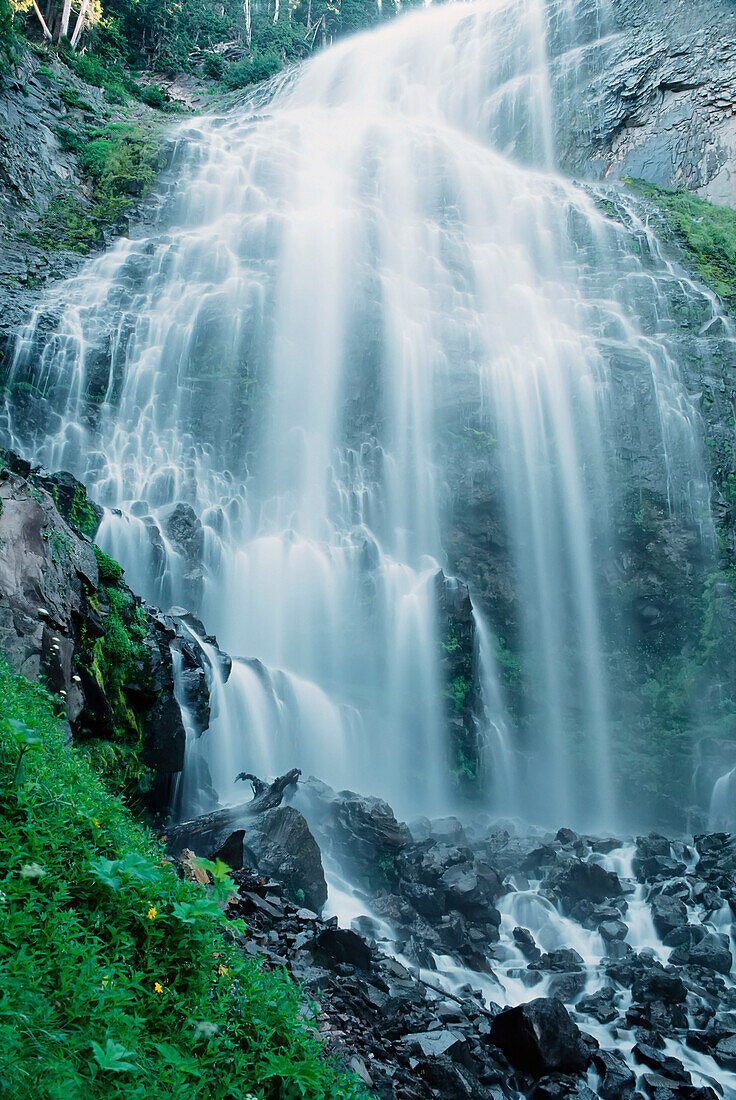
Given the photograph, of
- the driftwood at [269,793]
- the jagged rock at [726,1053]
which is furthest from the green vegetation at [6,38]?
the jagged rock at [726,1053]

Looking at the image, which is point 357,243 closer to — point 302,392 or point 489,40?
point 302,392

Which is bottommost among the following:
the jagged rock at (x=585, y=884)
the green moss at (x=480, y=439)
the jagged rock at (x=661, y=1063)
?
the jagged rock at (x=661, y=1063)

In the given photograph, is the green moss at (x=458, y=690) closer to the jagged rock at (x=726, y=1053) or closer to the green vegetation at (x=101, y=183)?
the jagged rock at (x=726, y=1053)

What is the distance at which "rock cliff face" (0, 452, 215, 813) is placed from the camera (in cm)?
599

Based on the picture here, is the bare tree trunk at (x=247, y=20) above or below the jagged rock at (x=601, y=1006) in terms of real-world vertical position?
above

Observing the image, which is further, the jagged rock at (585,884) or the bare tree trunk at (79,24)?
the bare tree trunk at (79,24)

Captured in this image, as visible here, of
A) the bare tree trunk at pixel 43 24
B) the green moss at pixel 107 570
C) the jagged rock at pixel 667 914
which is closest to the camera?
the green moss at pixel 107 570

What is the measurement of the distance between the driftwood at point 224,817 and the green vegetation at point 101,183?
21.1 metres

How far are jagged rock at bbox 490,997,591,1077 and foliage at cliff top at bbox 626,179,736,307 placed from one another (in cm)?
2606

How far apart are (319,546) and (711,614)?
41.7ft

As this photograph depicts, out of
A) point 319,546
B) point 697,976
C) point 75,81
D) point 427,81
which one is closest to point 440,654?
point 319,546

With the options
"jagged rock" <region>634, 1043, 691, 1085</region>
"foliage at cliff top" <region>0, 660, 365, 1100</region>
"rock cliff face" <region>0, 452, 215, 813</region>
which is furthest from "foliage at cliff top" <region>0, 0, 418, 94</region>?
"jagged rock" <region>634, 1043, 691, 1085</region>

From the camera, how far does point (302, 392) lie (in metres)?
21.8

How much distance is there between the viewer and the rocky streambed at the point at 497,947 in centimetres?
509
